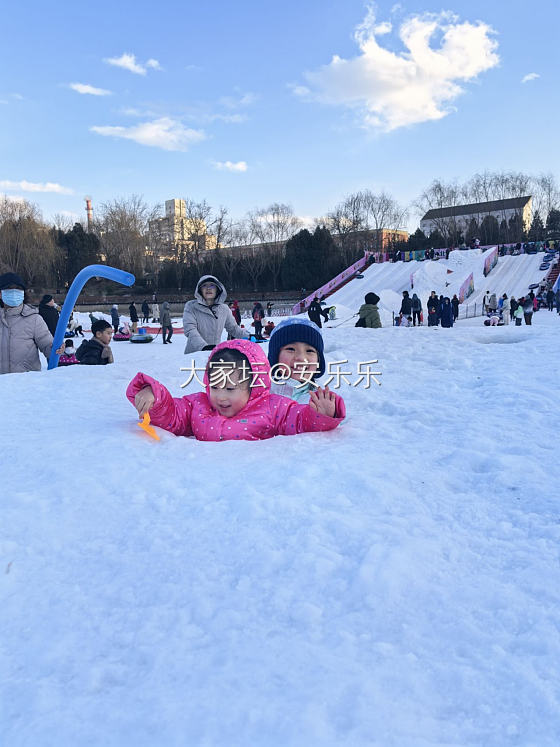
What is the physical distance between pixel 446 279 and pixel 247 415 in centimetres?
2757

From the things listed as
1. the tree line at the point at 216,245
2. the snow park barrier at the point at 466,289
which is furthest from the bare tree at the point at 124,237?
the snow park barrier at the point at 466,289

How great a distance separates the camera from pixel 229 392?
266 centimetres

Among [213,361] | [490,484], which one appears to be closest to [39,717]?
[490,484]

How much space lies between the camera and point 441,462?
2.27 metres

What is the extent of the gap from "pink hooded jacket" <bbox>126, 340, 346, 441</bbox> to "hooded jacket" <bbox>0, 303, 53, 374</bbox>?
8.81 feet

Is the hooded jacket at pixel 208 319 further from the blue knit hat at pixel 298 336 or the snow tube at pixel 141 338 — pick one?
the snow tube at pixel 141 338

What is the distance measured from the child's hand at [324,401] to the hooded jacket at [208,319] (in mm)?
3218

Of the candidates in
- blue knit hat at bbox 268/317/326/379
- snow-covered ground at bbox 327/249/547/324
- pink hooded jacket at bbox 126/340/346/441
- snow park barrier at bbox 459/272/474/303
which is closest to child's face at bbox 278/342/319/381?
blue knit hat at bbox 268/317/326/379

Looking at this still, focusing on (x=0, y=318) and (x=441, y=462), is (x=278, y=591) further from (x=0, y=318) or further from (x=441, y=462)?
(x=0, y=318)

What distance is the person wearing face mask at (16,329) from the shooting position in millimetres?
4727

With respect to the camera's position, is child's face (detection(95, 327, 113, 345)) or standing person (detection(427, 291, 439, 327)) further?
standing person (detection(427, 291, 439, 327))

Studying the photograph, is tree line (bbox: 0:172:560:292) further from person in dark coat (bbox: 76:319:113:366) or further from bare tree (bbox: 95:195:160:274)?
person in dark coat (bbox: 76:319:113:366)

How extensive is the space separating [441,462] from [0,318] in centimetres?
424

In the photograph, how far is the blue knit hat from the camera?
10.3ft
